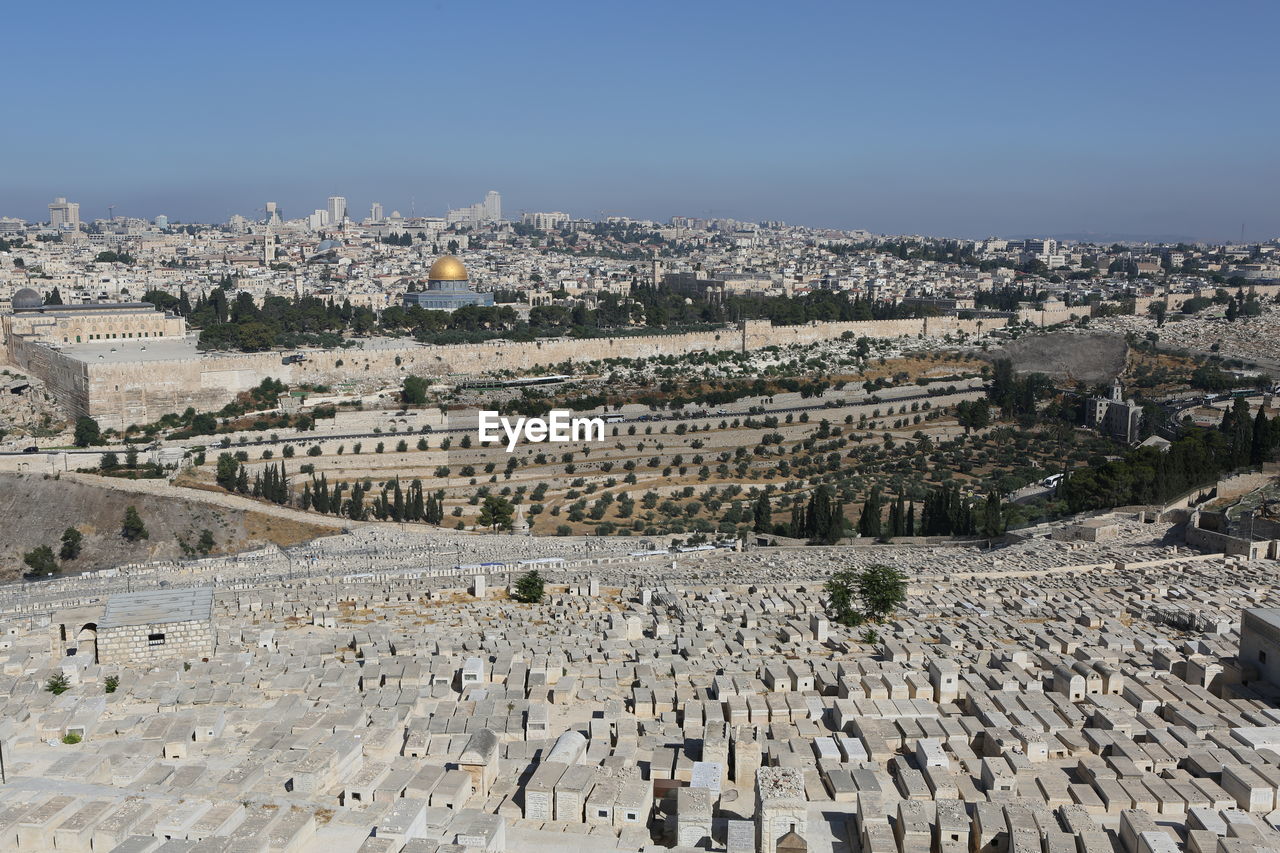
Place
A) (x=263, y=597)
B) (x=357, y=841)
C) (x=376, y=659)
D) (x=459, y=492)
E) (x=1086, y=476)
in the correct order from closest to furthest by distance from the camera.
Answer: (x=357, y=841)
(x=376, y=659)
(x=263, y=597)
(x=1086, y=476)
(x=459, y=492)

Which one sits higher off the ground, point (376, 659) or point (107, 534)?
point (376, 659)

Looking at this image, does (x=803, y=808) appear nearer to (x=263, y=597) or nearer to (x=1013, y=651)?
(x=1013, y=651)

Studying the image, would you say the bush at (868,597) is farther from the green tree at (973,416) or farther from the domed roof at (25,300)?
the domed roof at (25,300)

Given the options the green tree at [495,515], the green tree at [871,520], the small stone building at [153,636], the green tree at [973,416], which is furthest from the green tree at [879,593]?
the green tree at [973,416]

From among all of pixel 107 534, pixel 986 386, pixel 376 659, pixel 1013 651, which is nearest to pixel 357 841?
pixel 376 659

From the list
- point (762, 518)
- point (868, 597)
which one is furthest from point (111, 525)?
point (868, 597)

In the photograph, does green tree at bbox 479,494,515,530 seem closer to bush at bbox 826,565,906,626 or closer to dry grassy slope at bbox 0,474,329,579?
dry grassy slope at bbox 0,474,329,579
